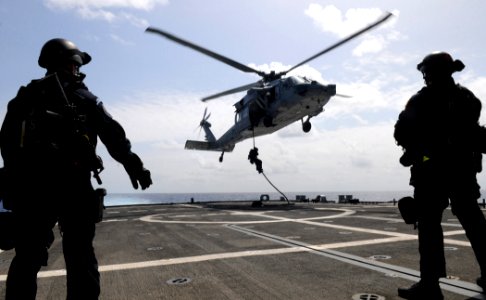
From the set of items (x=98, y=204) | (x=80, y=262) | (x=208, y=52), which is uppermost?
(x=208, y=52)

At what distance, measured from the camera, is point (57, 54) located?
3.21 m

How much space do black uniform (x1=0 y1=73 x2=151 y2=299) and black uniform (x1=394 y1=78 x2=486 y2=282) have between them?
3.30m

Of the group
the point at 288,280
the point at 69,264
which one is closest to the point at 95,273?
the point at 69,264

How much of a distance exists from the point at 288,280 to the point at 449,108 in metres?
2.83

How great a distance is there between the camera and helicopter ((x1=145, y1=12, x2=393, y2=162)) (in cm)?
2192

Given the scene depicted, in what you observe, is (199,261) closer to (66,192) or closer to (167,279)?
(167,279)

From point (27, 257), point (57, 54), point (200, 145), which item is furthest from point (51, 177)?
point (200, 145)

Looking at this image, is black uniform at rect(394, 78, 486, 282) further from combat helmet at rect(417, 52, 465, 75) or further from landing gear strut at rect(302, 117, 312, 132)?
landing gear strut at rect(302, 117, 312, 132)

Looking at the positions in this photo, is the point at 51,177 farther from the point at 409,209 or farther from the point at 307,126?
the point at 307,126

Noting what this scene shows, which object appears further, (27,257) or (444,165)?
(444,165)

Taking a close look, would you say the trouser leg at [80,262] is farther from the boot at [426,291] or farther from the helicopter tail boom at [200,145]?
the helicopter tail boom at [200,145]

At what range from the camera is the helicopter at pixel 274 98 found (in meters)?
21.9

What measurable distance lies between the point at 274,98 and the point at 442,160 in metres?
20.8

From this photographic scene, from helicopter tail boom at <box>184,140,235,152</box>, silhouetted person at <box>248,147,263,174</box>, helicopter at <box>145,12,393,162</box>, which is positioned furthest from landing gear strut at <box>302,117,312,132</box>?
helicopter tail boom at <box>184,140,235,152</box>
